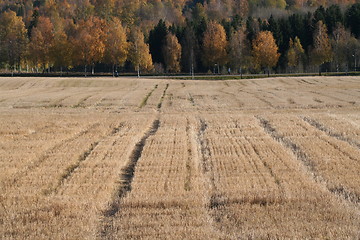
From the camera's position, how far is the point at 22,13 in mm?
190875

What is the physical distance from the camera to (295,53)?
324 ft

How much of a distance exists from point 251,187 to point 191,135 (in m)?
Answer: 9.80

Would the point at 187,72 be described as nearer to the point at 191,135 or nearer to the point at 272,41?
the point at 272,41

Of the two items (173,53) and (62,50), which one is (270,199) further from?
(173,53)

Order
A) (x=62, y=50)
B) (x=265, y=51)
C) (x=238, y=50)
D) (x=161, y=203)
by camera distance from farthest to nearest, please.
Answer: (x=238, y=50) < (x=62, y=50) < (x=265, y=51) < (x=161, y=203)

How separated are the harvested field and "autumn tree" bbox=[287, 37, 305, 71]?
74239mm

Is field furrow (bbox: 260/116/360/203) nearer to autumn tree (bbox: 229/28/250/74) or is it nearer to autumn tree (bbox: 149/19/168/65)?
autumn tree (bbox: 229/28/250/74)

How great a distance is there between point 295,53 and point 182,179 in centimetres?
9134

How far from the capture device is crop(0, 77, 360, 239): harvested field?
8875 mm

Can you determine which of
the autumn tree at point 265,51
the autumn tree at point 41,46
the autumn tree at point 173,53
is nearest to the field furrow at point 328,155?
the autumn tree at point 265,51

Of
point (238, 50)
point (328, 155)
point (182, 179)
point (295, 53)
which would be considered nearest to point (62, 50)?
point (238, 50)

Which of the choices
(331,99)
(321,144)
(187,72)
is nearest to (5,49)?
(187,72)

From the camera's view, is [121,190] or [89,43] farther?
[89,43]

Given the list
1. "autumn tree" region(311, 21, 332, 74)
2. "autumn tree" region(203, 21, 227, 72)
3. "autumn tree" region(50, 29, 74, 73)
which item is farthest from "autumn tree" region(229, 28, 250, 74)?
"autumn tree" region(50, 29, 74, 73)
